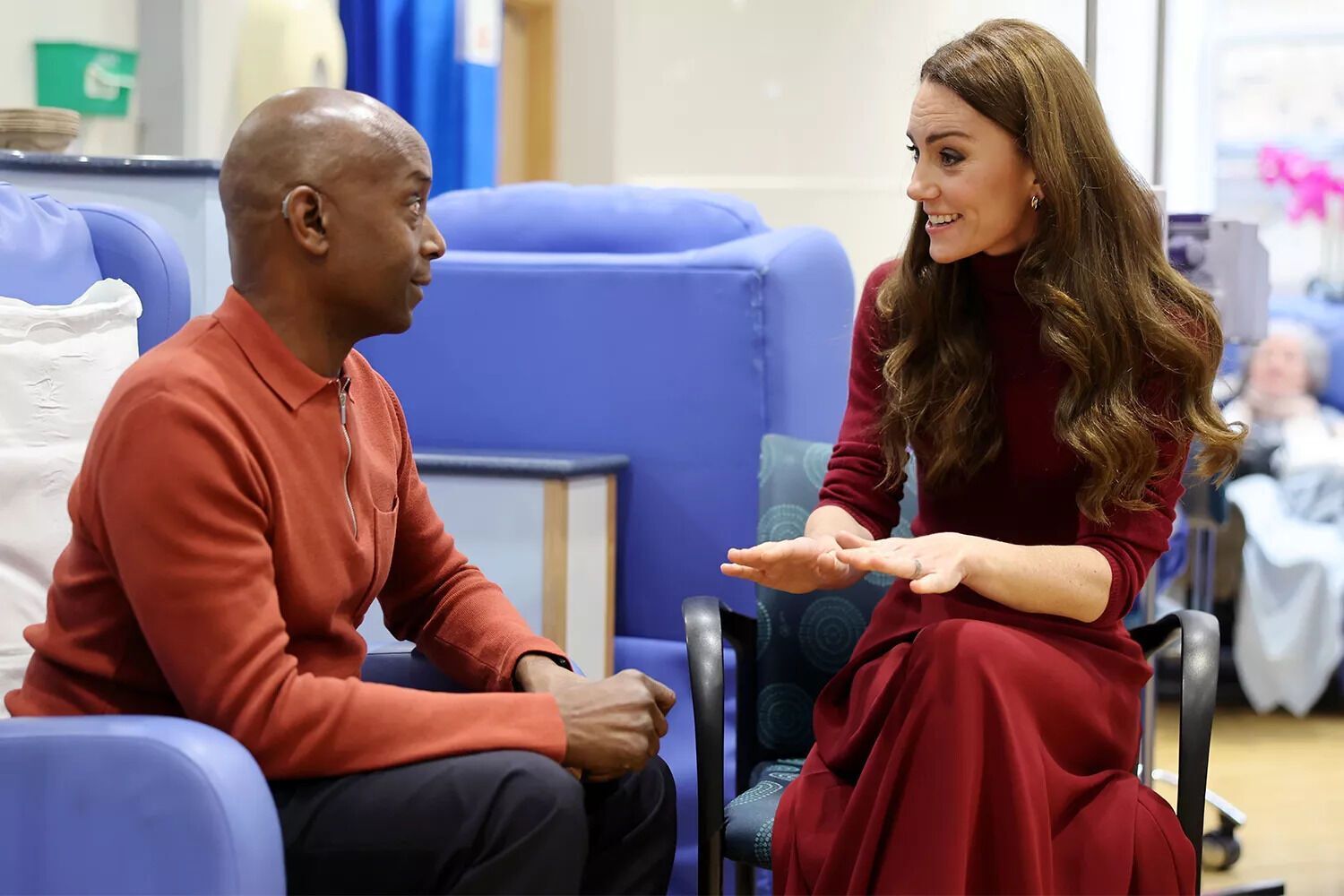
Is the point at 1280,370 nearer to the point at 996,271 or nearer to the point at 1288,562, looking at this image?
the point at 1288,562

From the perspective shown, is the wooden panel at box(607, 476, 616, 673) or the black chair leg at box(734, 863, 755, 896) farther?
the wooden panel at box(607, 476, 616, 673)

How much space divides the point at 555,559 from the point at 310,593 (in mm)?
1068

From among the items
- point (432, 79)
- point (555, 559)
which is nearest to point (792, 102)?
point (432, 79)

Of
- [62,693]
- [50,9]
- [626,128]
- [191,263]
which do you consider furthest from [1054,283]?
[626,128]

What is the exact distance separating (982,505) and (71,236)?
46.4 inches

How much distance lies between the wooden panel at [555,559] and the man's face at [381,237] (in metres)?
0.99

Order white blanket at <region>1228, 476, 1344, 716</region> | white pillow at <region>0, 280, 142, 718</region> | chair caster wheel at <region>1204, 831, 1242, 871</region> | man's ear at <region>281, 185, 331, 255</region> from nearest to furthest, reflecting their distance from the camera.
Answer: man's ear at <region>281, 185, 331, 255</region>
white pillow at <region>0, 280, 142, 718</region>
chair caster wheel at <region>1204, 831, 1242, 871</region>
white blanket at <region>1228, 476, 1344, 716</region>

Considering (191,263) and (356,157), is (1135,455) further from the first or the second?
(191,263)

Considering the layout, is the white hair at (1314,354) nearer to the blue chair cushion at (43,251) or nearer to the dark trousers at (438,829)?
the blue chair cushion at (43,251)

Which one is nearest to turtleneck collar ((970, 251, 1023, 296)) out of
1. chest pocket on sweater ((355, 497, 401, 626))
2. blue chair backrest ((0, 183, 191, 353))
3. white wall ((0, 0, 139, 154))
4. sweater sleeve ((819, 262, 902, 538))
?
sweater sleeve ((819, 262, 902, 538))

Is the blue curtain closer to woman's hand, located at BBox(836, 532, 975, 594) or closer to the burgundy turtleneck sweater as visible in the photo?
the burgundy turtleneck sweater

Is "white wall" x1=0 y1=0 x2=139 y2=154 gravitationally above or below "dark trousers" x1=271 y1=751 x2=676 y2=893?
above

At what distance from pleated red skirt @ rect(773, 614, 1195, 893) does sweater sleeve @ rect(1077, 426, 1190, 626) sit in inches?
2.7

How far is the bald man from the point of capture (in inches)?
52.1
